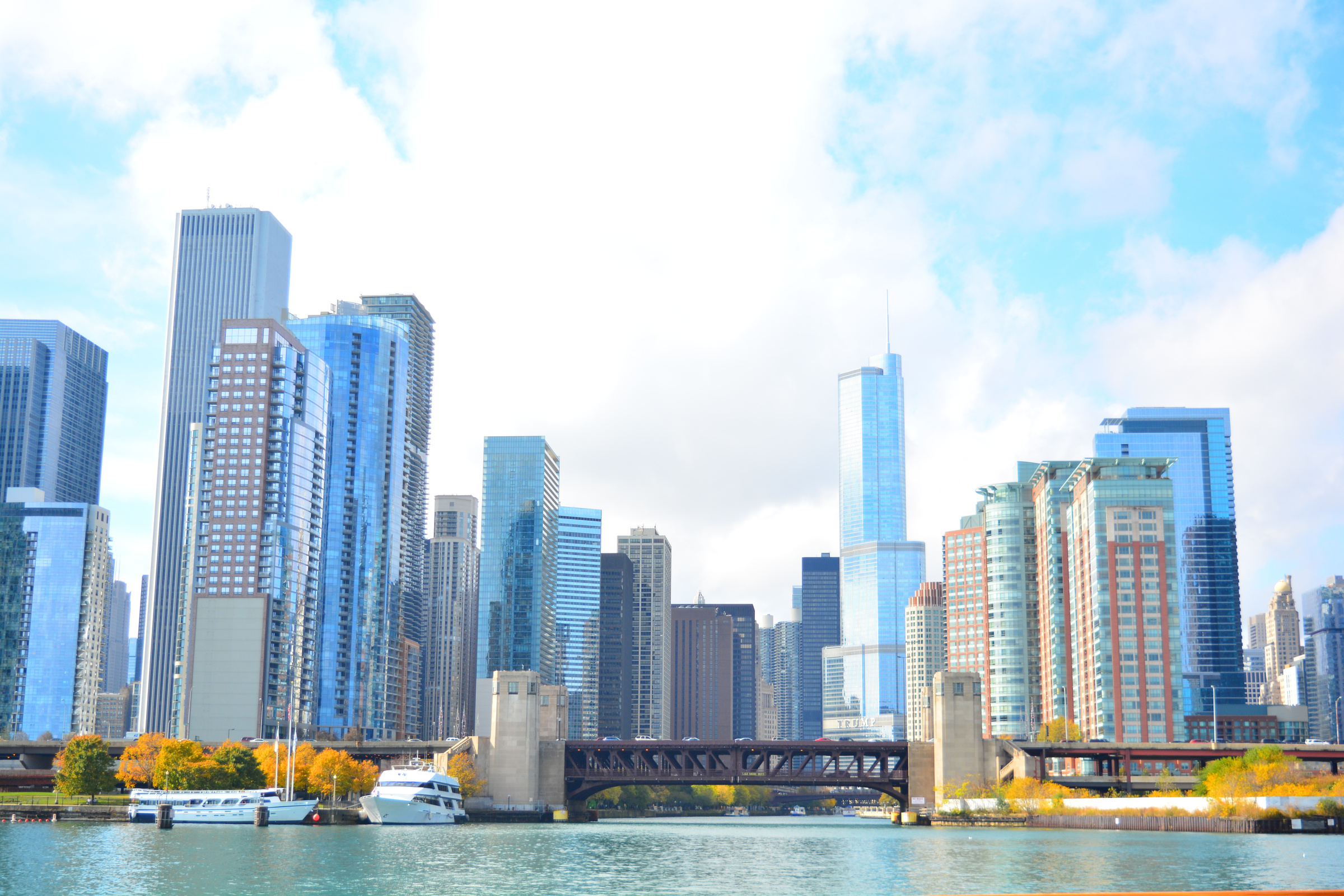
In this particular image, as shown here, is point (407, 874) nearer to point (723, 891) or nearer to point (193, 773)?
point (723, 891)

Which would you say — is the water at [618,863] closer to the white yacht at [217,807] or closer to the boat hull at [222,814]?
the boat hull at [222,814]

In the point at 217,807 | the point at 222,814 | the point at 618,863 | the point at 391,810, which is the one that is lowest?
the point at 391,810

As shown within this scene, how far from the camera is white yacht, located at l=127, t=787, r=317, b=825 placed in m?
178

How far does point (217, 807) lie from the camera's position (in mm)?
178875

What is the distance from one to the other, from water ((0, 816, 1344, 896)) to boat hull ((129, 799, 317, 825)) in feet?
22.8

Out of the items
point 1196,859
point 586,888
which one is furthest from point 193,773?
point 1196,859

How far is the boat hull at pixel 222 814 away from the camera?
177375 mm

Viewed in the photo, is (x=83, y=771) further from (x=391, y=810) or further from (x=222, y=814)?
(x=391, y=810)

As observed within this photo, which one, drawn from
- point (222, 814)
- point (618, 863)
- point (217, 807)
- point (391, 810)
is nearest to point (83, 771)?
point (217, 807)

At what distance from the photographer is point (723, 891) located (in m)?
94.4

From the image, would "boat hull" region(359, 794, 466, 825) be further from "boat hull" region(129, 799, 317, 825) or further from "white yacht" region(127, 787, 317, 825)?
"boat hull" region(129, 799, 317, 825)

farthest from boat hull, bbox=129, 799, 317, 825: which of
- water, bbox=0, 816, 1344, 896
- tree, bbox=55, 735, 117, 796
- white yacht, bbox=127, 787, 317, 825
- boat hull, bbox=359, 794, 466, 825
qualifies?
tree, bbox=55, 735, 117, 796

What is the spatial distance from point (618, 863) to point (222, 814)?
76786 millimetres

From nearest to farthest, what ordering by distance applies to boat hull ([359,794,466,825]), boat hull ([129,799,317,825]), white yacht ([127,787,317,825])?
boat hull ([129,799,317,825]) → white yacht ([127,787,317,825]) → boat hull ([359,794,466,825])
